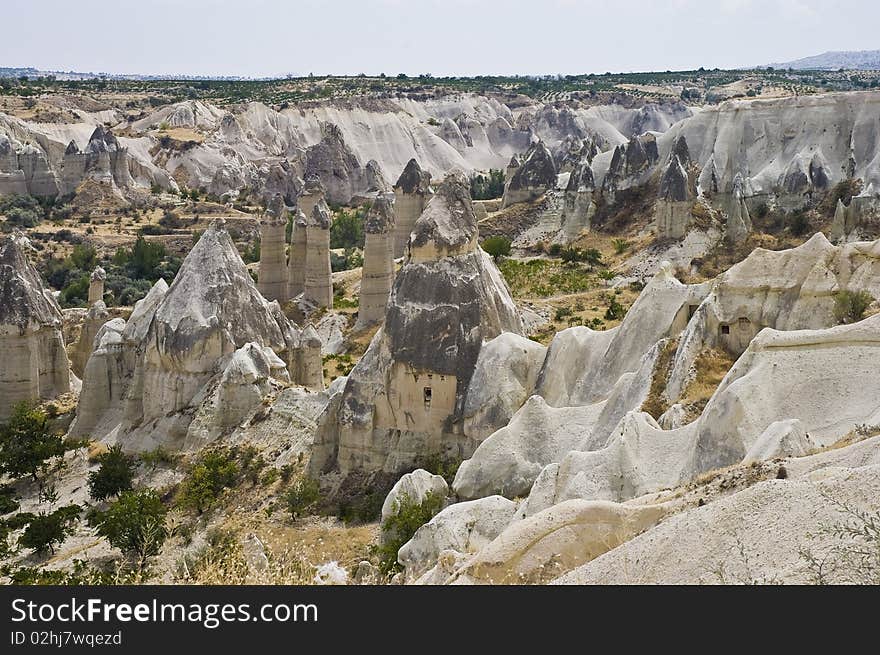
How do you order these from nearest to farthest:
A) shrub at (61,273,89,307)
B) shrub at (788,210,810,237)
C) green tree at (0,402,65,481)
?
1. green tree at (0,402,65,481)
2. shrub at (788,210,810,237)
3. shrub at (61,273,89,307)

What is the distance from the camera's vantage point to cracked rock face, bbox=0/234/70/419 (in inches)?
936

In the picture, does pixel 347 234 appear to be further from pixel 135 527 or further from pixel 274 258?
pixel 135 527

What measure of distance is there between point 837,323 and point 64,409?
59.9ft

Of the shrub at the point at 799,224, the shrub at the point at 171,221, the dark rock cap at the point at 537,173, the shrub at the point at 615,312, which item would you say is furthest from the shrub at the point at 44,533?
the shrub at the point at 171,221

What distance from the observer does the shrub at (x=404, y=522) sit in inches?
563

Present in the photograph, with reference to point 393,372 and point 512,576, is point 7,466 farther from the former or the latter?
point 512,576

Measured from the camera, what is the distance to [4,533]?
17.7 metres

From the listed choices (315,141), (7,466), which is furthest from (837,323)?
(315,141)

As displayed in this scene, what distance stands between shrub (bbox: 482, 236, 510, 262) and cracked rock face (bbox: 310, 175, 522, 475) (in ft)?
89.5

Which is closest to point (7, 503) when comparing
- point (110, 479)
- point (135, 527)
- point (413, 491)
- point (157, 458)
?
point (110, 479)

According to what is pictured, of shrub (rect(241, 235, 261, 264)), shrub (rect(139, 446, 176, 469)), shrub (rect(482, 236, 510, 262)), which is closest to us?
shrub (rect(139, 446, 176, 469))

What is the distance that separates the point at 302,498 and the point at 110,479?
4555mm

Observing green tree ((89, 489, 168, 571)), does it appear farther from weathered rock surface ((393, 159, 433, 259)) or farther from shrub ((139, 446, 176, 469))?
weathered rock surface ((393, 159, 433, 259))

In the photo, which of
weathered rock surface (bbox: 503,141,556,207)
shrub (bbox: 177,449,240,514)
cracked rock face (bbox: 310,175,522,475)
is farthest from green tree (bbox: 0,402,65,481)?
weathered rock surface (bbox: 503,141,556,207)
